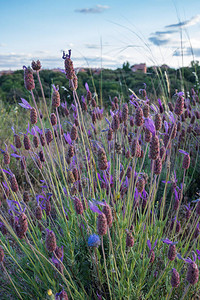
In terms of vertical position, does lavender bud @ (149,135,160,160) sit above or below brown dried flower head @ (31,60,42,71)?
below

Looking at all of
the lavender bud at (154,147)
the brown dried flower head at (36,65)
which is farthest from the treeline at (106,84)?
the lavender bud at (154,147)

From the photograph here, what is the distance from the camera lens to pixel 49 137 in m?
1.71

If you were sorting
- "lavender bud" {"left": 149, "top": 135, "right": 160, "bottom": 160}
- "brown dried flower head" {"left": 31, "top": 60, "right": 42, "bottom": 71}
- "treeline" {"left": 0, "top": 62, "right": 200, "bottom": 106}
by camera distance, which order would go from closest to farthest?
"lavender bud" {"left": 149, "top": 135, "right": 160, "bottom": 160}
"brown dried flower head" {"left": 31, "top": 60, "right": 42, "bottom": 71}
"treeline" {"left": 0, "top": 62, "right": 200, "bottom": 106}

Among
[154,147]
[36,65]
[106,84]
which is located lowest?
[106,84]

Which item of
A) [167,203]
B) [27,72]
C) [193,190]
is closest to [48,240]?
[27,72]

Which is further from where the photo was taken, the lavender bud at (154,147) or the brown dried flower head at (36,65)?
the brown dried flower head at (36,65)

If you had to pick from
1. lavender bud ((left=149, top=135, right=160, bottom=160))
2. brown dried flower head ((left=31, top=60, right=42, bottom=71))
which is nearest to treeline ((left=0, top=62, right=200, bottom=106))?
brown dried flower head ((left=31, top=60, right=42, bottom=71))

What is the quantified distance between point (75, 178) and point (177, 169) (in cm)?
163

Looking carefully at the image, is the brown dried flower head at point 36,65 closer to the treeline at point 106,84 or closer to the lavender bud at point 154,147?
the lavender bud at point 154,147

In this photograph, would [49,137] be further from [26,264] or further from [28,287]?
[28,287]

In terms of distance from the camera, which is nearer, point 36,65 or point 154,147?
point 154,147

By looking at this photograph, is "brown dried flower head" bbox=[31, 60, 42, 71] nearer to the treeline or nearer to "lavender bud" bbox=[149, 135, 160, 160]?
"lavender bud" bbox=[149, 135, 160, 160]

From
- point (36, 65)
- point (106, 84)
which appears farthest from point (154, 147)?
point (106, 84)

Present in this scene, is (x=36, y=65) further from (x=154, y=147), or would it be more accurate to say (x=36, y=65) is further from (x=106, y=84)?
(x=106, y=84)
